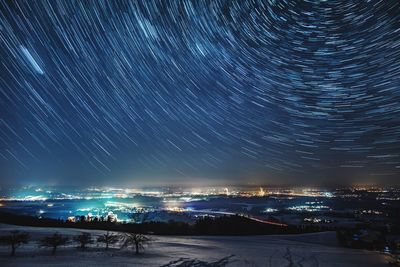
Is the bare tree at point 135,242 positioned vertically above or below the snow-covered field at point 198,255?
above

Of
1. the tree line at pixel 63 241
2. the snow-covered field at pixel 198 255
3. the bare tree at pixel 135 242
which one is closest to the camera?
the snow-covered field at pixel 198 255

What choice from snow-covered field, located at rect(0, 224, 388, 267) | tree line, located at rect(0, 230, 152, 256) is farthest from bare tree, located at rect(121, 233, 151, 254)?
snow-covered field, located at rect(0, 224, 388, 267)

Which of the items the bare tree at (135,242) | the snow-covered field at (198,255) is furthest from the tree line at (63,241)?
the snow-covered field at (198,255)

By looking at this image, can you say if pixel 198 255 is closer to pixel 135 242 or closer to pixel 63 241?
pixel 135 242

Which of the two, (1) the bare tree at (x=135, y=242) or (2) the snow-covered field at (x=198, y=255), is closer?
(2) the snow-covered field at (x=198, y=255)

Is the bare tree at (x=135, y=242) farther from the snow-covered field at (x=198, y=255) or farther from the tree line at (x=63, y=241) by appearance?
the snow-covered field at (x=198, y=255)

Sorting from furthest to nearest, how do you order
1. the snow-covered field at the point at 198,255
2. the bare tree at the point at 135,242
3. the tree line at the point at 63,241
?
1. the bare tree at the point at 135,242
2. the tree line at the point at 63,241
3. the snow-covered field at the point at 198,255

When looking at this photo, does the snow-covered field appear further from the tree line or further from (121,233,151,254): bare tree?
(121,233,151,254): bare tree

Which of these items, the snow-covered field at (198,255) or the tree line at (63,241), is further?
the tree line at (63,241)

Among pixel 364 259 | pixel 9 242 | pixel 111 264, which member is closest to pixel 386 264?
pixel 364 259
